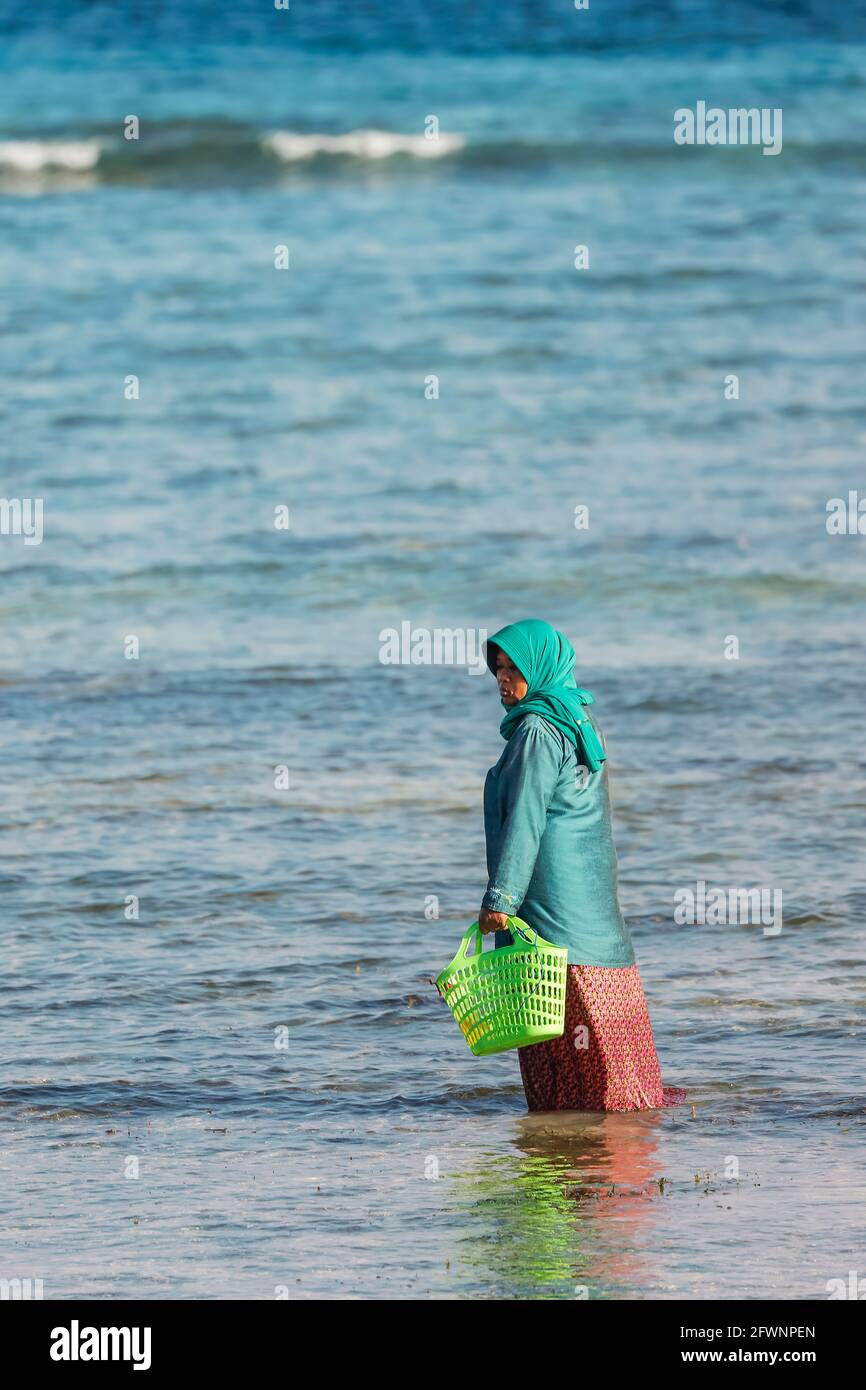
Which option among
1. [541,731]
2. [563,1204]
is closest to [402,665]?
[541,731]

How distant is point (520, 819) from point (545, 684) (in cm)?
37

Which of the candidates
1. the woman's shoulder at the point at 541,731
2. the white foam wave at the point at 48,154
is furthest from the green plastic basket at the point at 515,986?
the white foam wave at the point at 48,154

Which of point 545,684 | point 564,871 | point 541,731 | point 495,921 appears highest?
point 545,684

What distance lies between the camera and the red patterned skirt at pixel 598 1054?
19.4 ft

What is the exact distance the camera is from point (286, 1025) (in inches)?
278

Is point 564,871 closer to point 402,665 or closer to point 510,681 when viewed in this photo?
point 510,681

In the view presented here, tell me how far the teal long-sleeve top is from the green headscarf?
0.03m

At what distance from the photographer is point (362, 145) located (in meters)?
27.2

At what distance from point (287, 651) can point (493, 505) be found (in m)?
3.25

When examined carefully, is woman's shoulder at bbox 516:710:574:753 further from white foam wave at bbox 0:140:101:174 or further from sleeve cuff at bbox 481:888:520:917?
white foam wave at bbox 0:140:101:174

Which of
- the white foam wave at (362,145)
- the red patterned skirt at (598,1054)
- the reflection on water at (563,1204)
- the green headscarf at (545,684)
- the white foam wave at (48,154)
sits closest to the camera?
the reflection on water at (563,1204)

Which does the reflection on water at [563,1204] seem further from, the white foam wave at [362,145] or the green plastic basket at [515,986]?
the white foam wave at [362,145]

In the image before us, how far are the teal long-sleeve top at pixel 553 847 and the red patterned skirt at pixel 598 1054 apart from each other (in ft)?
0.21
